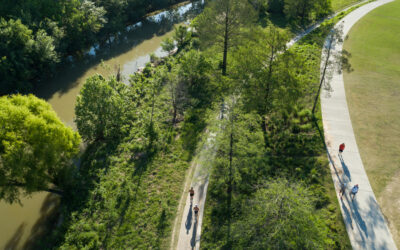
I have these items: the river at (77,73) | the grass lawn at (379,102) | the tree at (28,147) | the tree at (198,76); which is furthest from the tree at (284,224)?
the tree at (198,76)

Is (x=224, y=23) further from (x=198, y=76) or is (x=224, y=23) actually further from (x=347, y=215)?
(x=347, y=215)

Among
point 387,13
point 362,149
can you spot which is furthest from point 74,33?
point 387,13

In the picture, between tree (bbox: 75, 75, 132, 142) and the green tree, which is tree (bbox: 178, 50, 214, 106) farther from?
the green tree

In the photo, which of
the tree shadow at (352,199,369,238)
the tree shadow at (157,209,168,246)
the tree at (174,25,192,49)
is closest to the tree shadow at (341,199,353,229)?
the tree shadow at (352,199,369,238)

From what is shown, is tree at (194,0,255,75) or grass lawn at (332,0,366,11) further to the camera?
grass lawn at (332,0,366,11)

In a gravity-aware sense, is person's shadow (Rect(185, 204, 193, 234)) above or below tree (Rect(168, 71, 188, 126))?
below

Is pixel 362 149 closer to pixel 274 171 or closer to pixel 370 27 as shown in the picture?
pixel 274 171

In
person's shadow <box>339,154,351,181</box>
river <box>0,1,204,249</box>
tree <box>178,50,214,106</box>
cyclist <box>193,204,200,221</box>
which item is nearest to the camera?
cyclist <box>193,204,200,221</box>
